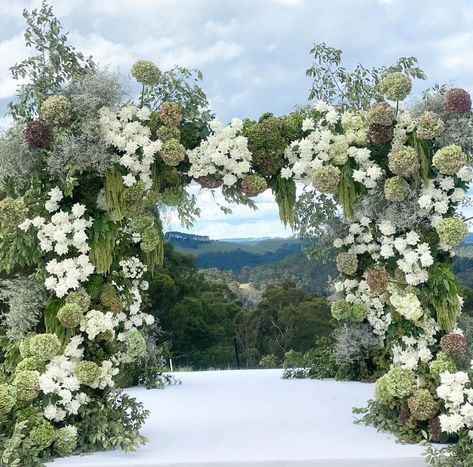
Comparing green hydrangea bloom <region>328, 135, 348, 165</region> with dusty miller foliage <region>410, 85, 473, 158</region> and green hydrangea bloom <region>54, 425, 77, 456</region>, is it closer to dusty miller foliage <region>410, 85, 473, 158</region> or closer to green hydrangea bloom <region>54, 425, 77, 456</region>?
dusty miller foliage <region>410, 85, 473, 158</region>

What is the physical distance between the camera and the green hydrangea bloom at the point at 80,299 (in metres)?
6.17

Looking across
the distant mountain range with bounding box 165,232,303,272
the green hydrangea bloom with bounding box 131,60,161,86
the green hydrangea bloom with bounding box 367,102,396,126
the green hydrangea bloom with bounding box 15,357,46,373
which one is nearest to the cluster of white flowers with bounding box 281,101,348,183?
the green hydrangea bloom with bounding box 367,102,396,126

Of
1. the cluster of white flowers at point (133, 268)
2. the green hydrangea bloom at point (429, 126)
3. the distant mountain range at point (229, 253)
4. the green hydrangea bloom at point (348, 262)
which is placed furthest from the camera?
the distant mountain range at point (229, 253)

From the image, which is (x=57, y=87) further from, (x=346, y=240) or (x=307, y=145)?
(x=346, y=240)

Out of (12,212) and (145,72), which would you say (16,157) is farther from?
(145,72)

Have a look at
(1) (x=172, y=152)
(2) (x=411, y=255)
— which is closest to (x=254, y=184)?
(1) (x=172, y=152)

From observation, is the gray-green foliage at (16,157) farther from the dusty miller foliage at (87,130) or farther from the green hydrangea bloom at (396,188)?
the green hydrangea bloom at (396,188)

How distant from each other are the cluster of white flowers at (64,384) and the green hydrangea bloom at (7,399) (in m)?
0.24

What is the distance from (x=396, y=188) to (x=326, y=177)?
0.60 metres

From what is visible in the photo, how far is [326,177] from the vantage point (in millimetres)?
6375

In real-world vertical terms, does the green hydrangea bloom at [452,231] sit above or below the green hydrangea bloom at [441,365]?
above

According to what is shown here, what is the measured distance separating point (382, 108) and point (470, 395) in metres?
2.45

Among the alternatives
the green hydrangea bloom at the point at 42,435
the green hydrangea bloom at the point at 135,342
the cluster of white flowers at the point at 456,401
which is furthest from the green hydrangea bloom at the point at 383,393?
the green hydrangea bloom at the point at 135,342

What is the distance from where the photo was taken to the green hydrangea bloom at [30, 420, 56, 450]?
568 centimetres
